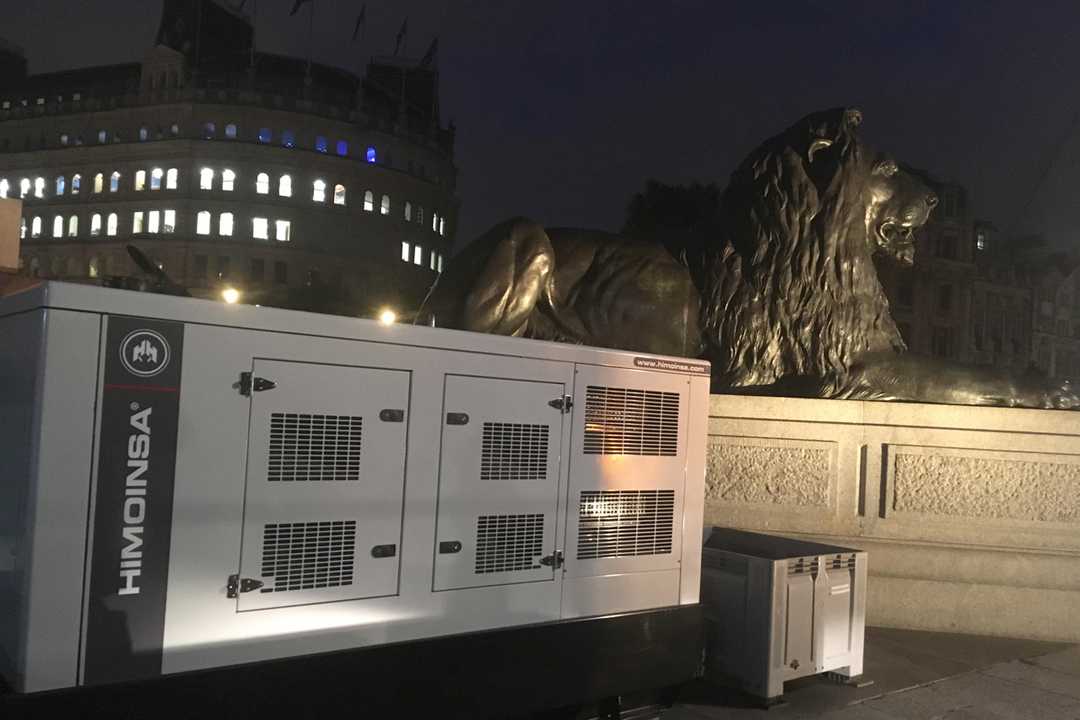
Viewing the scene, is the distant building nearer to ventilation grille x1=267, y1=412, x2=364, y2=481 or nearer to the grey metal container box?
the grey metal container box

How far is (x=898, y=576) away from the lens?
7.88 metres

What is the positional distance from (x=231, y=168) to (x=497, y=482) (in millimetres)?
91671

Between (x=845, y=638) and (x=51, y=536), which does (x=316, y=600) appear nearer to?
(x=51, y=536)

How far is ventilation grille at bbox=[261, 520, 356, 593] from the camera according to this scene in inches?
151

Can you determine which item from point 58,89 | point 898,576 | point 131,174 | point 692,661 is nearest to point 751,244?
point 898,576

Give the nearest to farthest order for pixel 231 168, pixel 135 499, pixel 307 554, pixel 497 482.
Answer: pixel 135 499, pixel 307 554, pixel 497 482, pixel 231 168

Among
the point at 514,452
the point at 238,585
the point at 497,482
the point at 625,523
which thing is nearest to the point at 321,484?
the point at 238,585

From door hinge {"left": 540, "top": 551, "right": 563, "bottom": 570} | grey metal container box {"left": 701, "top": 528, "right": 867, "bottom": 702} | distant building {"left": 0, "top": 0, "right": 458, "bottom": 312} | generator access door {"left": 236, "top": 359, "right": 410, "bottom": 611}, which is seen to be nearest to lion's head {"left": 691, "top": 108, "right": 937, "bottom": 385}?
grey metal container box {"left": 701, "top": 528, "right": 867, "bottom": 702}

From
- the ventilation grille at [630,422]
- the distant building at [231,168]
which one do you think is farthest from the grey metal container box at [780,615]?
the distant building at [231,168]

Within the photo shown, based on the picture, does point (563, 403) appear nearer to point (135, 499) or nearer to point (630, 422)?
point (630, 422)

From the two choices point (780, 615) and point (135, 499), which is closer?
point (135, 499)

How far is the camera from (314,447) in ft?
12.9

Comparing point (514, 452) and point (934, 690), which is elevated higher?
point (514, 452)

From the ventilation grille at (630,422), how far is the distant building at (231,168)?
77.8 metres
